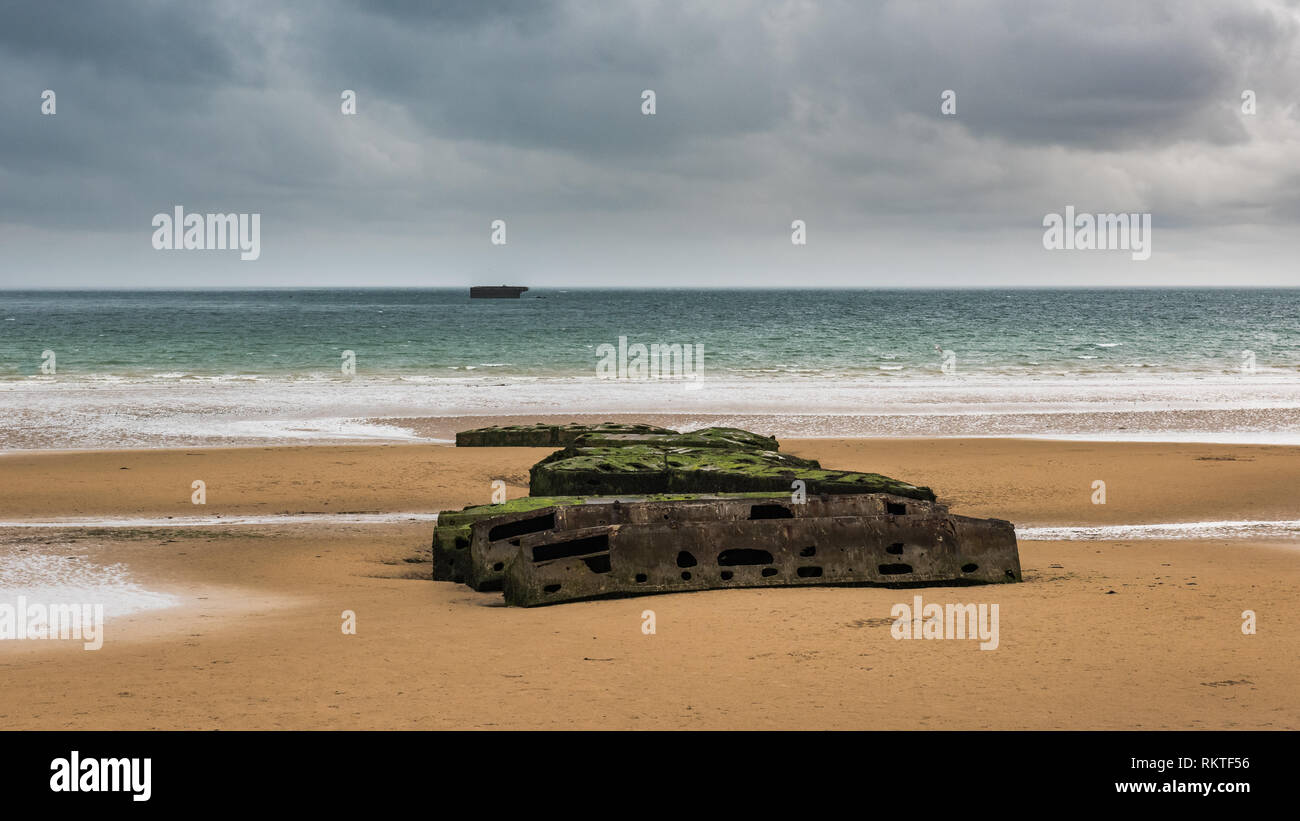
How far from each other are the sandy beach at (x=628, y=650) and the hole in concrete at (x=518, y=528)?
0.51 metres

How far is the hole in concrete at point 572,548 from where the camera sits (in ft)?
29.4

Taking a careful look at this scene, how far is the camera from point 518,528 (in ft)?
31.3

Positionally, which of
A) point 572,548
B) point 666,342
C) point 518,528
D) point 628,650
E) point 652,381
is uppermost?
point 666,342

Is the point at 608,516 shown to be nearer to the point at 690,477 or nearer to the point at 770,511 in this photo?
the point at 770,511

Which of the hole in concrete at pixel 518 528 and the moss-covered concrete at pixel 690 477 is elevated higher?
the moss-covered concrete at pixel 690 477

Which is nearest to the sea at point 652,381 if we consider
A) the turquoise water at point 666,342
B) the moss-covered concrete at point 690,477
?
the turquoise water at point 666,342

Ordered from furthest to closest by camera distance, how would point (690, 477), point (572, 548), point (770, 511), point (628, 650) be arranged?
point (690, 477), point (770, 511), point (572, 548), point (628, 650)

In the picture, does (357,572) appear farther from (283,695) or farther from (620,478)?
(283,695)

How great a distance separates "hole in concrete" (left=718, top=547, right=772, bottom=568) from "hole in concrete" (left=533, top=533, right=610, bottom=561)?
924 millimetres

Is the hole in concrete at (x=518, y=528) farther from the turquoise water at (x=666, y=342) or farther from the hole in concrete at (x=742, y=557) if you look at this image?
the turquoise water at (x=666, y=342)

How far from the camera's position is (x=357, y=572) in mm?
10773

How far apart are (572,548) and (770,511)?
1.64 meters

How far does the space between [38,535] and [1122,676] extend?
11.1m

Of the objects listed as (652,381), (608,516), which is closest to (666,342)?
(652,381)
